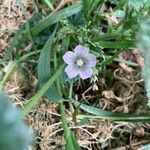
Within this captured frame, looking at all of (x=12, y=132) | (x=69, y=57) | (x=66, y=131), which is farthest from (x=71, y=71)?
(x=12, y=132)

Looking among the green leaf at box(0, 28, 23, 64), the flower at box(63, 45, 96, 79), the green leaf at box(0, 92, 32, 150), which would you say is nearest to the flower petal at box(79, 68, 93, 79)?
the flower at box(63, 45, 96, 79)

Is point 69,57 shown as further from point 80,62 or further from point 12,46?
point 12,46

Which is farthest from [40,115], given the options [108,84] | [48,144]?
[108,84]

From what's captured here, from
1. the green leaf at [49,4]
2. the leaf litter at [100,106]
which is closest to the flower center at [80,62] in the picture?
the leaf litter at [100,106]

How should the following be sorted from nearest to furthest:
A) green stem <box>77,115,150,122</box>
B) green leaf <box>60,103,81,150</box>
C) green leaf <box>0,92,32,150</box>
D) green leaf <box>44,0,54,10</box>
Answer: green leaf <box>0,92,32,150</box> → green leaf <box>60,103,81,150</box> → green stem <box>77,115,150,122</box> → green leaf <box>44,0,54,10</box>

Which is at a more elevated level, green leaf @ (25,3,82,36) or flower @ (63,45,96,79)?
green leaf @ (25,3,82,36)

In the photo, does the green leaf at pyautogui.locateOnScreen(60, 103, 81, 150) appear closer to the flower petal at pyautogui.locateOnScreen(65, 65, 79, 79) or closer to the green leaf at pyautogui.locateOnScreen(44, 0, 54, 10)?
→ the flower petal at pyautogui.locateOnScreen(65, 65, 79, 79)
